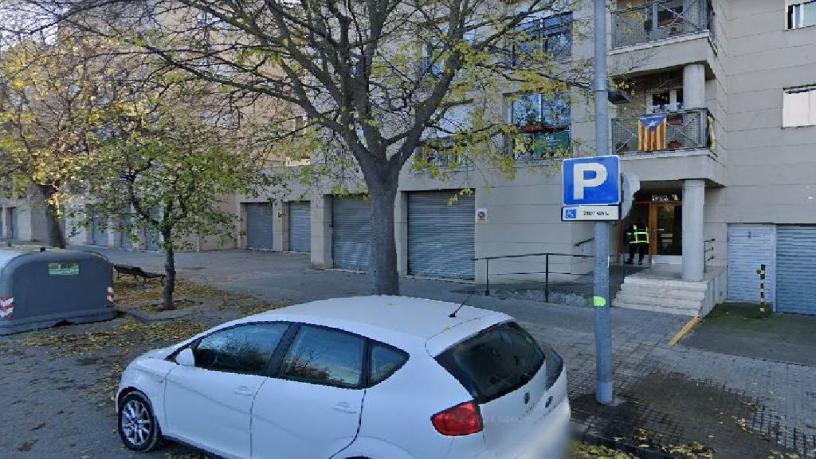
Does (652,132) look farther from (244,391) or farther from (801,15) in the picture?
(244,391)

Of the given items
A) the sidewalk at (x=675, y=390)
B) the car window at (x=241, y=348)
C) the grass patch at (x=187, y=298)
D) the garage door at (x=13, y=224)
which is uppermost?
the garage door at (x=13, y=224)

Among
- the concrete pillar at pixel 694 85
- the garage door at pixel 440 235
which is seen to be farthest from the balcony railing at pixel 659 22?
the garage door at pixel 440 235

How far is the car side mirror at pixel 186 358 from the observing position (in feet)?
13.3

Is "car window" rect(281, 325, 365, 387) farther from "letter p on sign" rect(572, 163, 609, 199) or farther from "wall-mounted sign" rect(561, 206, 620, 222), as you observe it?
"letter p on sign" rect(572, 163, 609, 199)

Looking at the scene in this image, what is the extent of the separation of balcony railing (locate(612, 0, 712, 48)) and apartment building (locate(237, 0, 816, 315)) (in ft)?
0.12

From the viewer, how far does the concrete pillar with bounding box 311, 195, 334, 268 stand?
17.0 m

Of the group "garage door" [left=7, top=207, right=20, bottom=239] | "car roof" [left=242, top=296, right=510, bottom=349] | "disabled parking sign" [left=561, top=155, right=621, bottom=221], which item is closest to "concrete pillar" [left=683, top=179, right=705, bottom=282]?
"disabled parking sign" [left=561, top=155, right=621, bottom=221]

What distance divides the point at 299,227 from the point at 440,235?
1075 cm

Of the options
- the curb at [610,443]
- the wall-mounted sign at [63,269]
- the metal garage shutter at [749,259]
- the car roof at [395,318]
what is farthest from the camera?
the metal garage shutter at [749,259]

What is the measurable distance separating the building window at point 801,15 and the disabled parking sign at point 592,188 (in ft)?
36.6

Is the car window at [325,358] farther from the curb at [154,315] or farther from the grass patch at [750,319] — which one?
the grass patch at [750,319]

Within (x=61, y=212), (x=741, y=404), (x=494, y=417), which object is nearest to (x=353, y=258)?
(x=61, y=212)

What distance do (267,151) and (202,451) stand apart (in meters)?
7.49

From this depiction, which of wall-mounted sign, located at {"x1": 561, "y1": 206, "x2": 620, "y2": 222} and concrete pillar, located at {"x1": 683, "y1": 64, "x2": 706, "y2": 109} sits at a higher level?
concrete pillar, located at {"x1": 683, "y1": 64, "x2": 706, "y2": 109}
